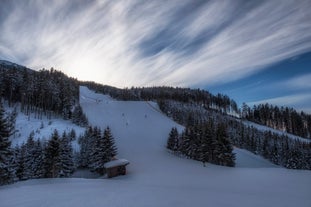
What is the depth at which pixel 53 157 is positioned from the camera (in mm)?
33594

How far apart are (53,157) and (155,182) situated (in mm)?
17178

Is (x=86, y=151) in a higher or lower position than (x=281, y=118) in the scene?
lower

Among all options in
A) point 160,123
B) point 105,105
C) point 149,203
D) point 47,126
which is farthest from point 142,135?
point 149,203

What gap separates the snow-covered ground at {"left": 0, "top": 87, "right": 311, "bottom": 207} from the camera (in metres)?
12.4

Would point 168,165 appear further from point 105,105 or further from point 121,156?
point 105,105

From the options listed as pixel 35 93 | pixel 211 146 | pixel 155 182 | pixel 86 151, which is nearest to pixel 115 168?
pixel 155 182

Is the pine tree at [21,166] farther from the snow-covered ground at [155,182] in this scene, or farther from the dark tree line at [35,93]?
the dark tree line at [35,93]

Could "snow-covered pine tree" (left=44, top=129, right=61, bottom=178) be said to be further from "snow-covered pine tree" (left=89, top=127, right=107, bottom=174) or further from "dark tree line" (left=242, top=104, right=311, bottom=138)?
"dark tree line" (left=242, top=104, right=311, bottom=138)

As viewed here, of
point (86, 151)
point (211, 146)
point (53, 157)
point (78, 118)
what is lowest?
point (86, 151)

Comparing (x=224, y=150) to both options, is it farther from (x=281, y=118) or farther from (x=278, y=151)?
(x=281, y=118)

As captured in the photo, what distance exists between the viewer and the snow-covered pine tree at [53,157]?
3353 cm

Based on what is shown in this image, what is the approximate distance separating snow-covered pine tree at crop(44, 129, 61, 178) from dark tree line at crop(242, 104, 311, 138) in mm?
142338

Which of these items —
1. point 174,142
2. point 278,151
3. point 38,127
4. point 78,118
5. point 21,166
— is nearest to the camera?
point 21,166

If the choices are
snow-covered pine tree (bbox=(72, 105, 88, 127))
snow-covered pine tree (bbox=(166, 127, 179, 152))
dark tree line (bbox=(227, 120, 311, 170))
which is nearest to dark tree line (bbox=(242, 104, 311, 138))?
dark tree line (bbox=(227, 120, 311, 170))
